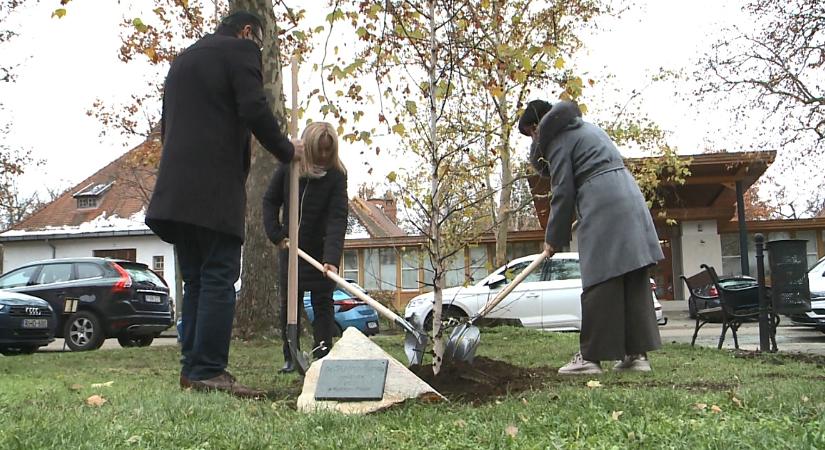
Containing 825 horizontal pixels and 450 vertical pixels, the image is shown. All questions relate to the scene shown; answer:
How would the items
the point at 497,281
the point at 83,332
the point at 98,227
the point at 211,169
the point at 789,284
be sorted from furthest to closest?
the point at 98,227, the point at 497,281, the point at 83,332, the point at 789,284, the point at 211,169

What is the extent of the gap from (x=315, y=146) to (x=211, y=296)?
1597mm

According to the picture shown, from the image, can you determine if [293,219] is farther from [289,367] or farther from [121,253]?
[121,253]

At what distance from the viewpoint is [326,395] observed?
3863mm

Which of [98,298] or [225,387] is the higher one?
[98,298]

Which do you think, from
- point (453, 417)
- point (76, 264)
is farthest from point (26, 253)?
point (453, 417)

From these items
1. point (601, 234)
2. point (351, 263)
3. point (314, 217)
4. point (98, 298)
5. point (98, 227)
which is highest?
point (98, 227)

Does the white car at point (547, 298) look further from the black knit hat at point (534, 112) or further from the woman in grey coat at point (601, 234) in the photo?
the woman in grey coat at point (601, 234)

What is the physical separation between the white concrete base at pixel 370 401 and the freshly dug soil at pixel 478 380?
0.89ft

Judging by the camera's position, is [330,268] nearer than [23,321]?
Yes

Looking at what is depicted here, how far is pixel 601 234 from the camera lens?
5340 millimetres

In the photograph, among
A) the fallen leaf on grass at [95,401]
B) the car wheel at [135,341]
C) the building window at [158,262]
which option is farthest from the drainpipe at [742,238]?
the building window at [158,262]

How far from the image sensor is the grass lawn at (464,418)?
2.95 metres

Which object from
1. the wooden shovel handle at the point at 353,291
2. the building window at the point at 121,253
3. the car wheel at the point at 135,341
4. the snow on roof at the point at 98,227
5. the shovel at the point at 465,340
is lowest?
the car wheel at the point at 135,341

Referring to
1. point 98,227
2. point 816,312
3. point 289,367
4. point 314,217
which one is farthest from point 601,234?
point 98,227
